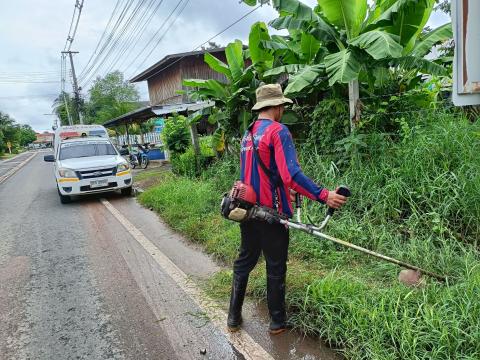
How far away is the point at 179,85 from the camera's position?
75.9 ft

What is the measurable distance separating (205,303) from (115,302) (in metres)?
0.98

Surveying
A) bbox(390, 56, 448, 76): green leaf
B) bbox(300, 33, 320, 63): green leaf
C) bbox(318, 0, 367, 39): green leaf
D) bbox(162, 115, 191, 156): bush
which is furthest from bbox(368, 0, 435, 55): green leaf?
bbox(162, 115, 191, 156): bush

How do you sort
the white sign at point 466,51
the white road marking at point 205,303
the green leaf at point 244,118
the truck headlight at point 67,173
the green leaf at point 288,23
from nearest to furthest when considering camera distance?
the white sign at point 466,51 < the white road marking at point 205,303 < the green leaf at point 288,23 < the green leaf at point 244,118 < the truck headlight at point 67,173

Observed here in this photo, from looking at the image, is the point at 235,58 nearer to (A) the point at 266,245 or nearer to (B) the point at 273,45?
(B) the point at 273,45

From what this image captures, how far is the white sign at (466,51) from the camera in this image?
146cm

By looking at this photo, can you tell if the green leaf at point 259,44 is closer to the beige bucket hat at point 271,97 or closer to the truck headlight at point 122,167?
the beige bucket hat at point 271,97

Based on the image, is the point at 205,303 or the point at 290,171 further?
the point at 205,303

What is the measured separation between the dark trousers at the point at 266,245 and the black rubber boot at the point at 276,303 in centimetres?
4

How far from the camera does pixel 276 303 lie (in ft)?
10.4

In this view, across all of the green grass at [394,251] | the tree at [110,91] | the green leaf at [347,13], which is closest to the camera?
the green grass at [394,251]

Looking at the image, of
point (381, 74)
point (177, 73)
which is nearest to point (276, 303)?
point (381, 74)

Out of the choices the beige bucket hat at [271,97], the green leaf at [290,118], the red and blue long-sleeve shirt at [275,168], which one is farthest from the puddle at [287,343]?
the green leaf at [290,118]

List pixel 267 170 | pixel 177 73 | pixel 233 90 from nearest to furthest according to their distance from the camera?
pixel 267 170
pixel 233 90
pixel 177 73

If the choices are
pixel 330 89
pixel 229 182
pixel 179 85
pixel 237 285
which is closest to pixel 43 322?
pixel 237 285
